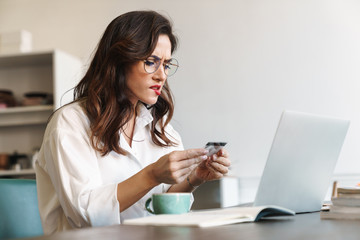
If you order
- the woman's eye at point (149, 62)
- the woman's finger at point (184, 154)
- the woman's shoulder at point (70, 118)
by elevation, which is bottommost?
the woman's finger at point (184, 154)

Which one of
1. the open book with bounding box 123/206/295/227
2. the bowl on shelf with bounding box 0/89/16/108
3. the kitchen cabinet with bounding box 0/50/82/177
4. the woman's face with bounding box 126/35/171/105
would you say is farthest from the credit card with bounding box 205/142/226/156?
the bowl on shelf with bounding box 0/89/16/108

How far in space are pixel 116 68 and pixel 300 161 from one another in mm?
806

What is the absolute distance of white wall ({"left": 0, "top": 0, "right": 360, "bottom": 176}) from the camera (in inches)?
145

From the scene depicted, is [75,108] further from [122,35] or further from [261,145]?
[261,145]

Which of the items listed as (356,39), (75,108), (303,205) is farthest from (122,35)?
(356,39)

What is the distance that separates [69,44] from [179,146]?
2513 mm

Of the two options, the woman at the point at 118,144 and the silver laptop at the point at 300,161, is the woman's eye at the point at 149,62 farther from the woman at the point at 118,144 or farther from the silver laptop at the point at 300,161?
the silver laptop at the point at 300,161

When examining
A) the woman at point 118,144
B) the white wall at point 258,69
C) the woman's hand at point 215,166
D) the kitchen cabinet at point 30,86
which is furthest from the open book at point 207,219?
the kitchen cabinet at point 30,86

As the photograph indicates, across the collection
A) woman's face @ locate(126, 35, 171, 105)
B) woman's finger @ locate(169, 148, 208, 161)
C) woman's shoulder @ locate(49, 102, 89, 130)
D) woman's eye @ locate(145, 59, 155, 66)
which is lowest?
woman's finger @ locate(169, 148, 208, 161)

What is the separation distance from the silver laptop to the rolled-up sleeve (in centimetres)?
45

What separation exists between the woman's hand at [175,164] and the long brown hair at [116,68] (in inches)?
13.4

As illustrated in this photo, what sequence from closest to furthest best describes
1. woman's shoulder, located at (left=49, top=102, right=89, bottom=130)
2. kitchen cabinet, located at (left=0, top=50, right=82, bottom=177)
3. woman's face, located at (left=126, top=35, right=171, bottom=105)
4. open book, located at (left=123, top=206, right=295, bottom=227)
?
1. open book, located at (left=123, top=206, right=295, bottom=227)
2. woman's shoulder, located at (left=49, top=102, right=89, bottom=130)
3. woman's face, located at (left=126, top=35, right=171, bottom=105)
4. kitchen cabinet, located at (left=0, top=50, right=82, bottom=177)

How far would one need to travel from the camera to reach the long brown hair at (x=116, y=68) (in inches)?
67.5

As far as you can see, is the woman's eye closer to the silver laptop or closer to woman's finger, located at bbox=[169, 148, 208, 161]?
woman's finger, located at bbox=[169, 148, 208, 161]
